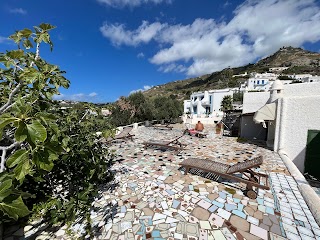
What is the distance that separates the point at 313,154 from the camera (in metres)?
9.31

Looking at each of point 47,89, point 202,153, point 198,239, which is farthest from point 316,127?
point 47,89

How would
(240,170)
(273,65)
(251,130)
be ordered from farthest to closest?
(273,65)
(251,130)
(240,170)

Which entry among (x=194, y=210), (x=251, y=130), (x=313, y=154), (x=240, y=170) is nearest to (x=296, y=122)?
(x=313, y=154)

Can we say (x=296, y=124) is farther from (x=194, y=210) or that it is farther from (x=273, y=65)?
(x=273, y=65)

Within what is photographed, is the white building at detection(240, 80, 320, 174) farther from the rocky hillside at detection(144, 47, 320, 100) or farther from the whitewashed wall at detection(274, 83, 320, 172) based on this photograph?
the rocky hillside at detection(144, 47, 320, 100)

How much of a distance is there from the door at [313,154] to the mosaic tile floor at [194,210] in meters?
3.81

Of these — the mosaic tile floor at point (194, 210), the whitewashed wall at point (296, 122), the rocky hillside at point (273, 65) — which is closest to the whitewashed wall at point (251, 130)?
the whitewashed wall at point (296, 122)

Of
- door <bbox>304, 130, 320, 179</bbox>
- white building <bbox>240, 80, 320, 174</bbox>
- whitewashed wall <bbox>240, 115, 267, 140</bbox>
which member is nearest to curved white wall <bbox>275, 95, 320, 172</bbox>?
white building <bbox>240, 80, 320, 174</bbox>

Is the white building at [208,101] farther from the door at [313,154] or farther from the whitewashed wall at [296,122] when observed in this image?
the door at [313,154]

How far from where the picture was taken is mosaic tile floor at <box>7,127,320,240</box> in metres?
3.75

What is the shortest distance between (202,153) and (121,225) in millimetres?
6959

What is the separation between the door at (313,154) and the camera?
361 inches

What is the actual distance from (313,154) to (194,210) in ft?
29.4

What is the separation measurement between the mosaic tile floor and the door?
12.5 ft
